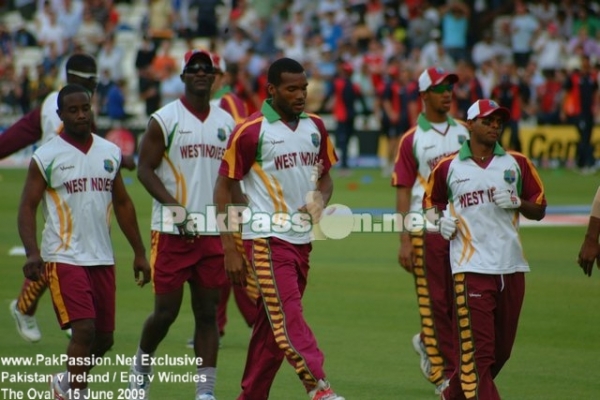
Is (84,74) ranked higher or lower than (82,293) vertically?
higher

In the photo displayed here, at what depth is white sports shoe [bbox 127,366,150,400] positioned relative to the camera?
30.6 ft

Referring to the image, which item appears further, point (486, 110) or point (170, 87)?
point (170, 87)

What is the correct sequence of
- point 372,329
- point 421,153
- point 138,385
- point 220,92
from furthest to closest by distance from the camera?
point 220,92 → point 372,329 → point 421,153 → point 138,385

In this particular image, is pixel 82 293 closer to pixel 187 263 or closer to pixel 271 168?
pixel 187 263

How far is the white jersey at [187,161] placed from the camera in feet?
32.2

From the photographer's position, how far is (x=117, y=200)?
911cm

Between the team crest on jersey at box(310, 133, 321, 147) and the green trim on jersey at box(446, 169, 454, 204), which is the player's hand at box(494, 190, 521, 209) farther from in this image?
the team crest on jersey at box(310, 133, 321, 147)

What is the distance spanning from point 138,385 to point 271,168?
6.53 feet

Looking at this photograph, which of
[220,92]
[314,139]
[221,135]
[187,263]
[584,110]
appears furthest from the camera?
[584,110]

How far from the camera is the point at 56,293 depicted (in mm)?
8648

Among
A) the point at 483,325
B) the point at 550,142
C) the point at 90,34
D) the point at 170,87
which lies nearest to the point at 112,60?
the point at 90,34

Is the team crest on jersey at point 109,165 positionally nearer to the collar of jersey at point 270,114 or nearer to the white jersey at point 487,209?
the collar of jersey at point 270,114

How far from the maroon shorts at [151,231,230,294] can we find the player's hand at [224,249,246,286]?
108cm

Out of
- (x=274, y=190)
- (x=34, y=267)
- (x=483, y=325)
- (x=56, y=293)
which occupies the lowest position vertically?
(x=483, y=325)
